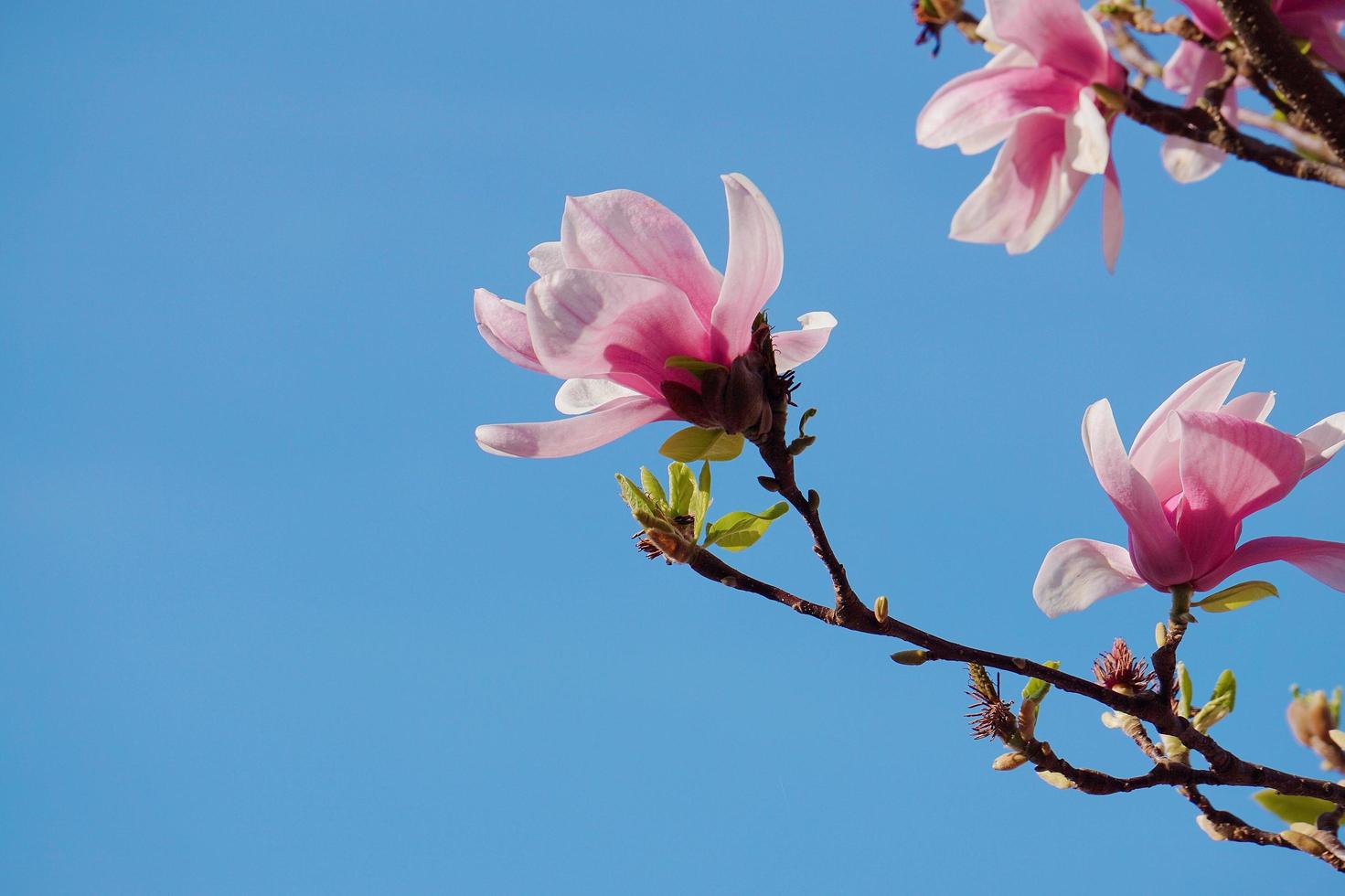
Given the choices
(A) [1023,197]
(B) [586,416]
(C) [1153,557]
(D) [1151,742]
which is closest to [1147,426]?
(C) [1153,557]

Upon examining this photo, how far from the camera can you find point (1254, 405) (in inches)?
40.8

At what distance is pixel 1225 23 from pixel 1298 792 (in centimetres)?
68

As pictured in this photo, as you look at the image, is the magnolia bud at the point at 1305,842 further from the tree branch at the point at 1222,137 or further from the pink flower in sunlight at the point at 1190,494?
the tree branch at the point at 1222,137

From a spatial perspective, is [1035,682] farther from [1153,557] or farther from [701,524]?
[701,524]

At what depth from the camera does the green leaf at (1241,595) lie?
3.51 ft

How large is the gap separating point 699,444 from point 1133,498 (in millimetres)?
366

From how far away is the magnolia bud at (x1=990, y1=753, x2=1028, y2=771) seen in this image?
Answer: 1.14 meters

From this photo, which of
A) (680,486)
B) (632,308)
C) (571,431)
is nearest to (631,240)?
(632,308)

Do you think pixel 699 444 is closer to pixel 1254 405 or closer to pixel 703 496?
pixel 703 496

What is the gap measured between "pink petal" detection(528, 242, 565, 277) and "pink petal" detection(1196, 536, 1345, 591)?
2.10 ft

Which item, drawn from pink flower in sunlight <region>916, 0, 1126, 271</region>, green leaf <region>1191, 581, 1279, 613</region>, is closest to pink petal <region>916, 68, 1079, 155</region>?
pink flower in sunlight <region>916, 0, 1126, 271</region>

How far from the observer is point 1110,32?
1.04m

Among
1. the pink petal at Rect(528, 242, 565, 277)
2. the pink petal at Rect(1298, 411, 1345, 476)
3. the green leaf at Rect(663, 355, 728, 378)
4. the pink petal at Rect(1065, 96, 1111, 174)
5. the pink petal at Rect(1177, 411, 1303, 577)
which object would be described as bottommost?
the pink petal at Rect(1177, 411, 1303, 577)

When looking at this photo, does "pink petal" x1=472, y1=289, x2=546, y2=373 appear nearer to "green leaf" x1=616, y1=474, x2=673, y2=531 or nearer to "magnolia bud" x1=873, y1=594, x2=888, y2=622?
"green leaf" x1=616, y1=474, x2=673, y2=531
